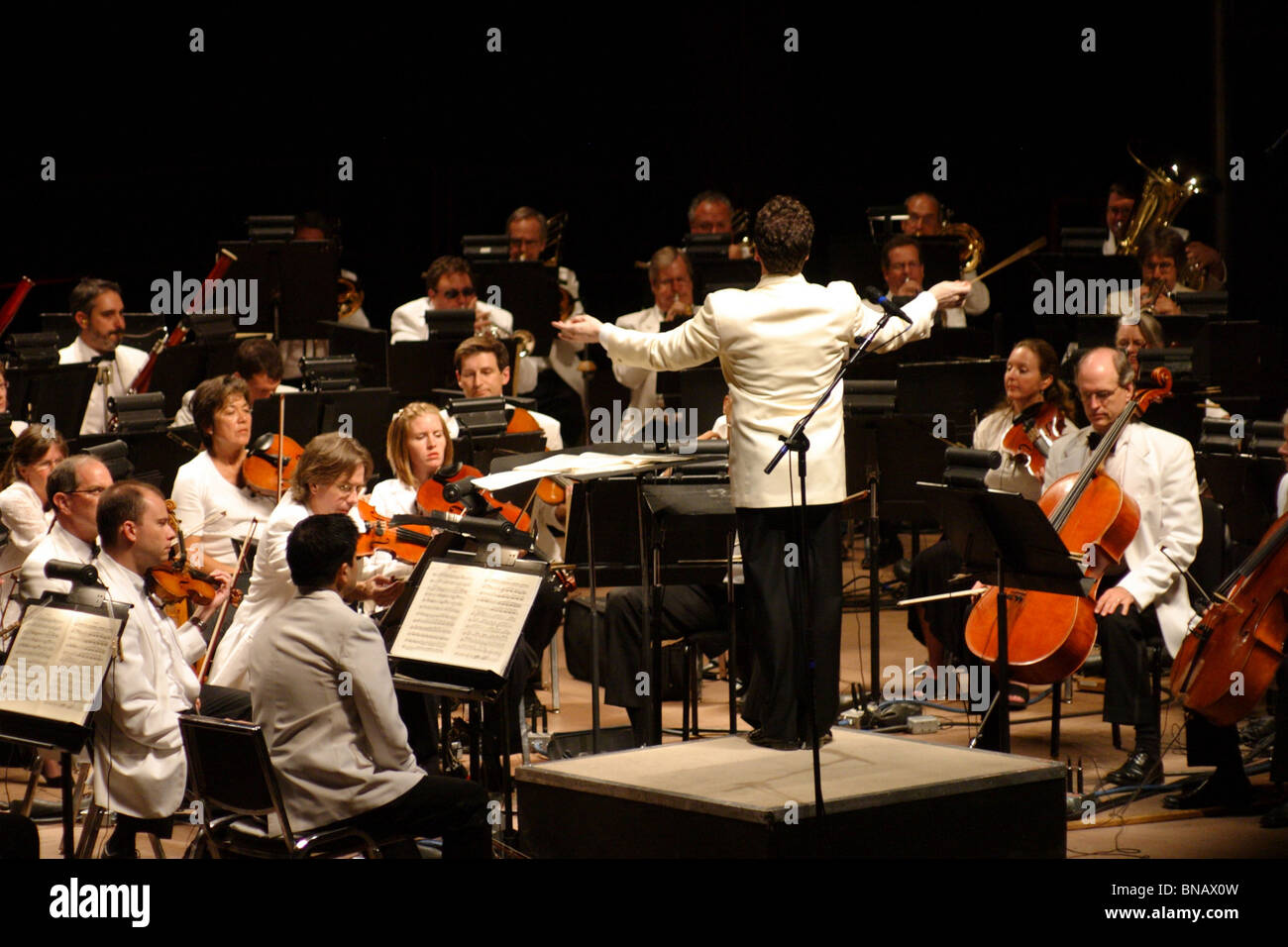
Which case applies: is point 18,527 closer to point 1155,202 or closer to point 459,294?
point 459,294

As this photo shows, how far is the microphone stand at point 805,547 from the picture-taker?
133 inches

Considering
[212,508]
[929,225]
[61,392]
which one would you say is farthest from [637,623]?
[929,225]

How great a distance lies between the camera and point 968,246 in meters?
8.21

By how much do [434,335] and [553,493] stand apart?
58.0 inches

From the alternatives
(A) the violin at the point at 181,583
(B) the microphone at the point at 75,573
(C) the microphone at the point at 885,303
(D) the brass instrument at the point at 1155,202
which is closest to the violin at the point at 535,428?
(A) the violin at the point at 181,583

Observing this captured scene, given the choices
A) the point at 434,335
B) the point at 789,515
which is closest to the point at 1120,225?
the point at 434,335

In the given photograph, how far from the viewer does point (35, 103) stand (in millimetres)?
9672

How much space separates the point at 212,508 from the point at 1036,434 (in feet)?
9.97

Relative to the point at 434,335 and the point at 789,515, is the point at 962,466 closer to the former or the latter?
the point at 789,515

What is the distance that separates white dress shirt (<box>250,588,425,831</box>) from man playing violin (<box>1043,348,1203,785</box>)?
2.47 metres

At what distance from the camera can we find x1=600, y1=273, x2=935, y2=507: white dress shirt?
3.82 m

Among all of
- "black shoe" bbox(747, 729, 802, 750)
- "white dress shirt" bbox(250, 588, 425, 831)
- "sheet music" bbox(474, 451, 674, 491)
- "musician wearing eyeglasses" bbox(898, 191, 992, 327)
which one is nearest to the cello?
"black shoe" bbox(747, 729, 802, 750)

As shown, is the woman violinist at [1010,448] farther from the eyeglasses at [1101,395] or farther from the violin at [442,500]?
the violin at [442,500]

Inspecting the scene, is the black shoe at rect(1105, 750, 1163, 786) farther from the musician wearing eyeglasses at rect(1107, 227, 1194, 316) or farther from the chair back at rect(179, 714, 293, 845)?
the chair back at rect(179, 714, 293, 845)
